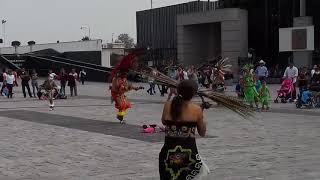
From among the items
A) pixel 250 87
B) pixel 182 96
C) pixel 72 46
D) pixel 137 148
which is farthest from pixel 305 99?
pixel 72 46

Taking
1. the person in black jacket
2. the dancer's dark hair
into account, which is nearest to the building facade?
the person in black jacket

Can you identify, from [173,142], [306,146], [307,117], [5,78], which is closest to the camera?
[173,142]

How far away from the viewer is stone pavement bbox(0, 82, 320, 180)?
917cm

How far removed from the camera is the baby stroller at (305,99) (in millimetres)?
20969

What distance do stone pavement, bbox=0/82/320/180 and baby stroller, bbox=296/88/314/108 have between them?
2.11 metres

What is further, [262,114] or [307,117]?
[262,114]

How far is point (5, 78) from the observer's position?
1288 inches

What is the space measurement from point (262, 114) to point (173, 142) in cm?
1357

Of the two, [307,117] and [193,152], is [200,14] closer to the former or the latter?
[307,117]

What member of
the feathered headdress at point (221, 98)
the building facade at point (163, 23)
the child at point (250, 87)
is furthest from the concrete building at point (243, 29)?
the feathered headdress at point (221, 98)

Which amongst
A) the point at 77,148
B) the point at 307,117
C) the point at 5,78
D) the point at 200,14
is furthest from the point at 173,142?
the point at 200,14

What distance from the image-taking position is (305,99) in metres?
21.2

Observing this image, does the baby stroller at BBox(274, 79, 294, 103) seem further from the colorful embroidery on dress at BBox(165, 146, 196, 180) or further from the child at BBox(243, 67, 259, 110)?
the colorful embroidery on dress at BBox(165, 146, 196, 180)

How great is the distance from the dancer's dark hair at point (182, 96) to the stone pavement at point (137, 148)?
80.3 inches
